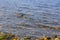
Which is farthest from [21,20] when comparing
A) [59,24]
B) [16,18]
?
[59,24]

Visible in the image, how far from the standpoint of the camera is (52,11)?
13984mm

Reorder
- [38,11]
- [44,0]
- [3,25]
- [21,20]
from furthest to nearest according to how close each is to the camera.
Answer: [44,0], [38,11], [21,20], [3,25]

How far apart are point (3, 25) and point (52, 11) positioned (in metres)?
4.88

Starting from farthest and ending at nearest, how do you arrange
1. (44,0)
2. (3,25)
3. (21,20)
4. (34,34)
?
(44,0) → (21,20) → (3,25) → (34,34)

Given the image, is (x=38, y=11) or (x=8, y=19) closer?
(x=8, y=19)

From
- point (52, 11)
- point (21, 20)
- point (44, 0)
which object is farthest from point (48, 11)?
point (44, 0)

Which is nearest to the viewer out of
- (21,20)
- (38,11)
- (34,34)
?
(34,34)

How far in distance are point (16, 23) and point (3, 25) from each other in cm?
82

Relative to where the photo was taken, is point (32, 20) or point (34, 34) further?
point (32, 20)

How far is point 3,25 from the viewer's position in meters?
10.2

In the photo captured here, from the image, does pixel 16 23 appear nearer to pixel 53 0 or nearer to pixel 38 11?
pixel 38 11

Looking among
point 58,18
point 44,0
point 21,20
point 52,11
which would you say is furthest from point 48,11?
point 44,0

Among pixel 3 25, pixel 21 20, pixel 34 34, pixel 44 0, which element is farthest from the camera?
pixel 44 0

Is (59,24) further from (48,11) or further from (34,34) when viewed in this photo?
(48,11)
